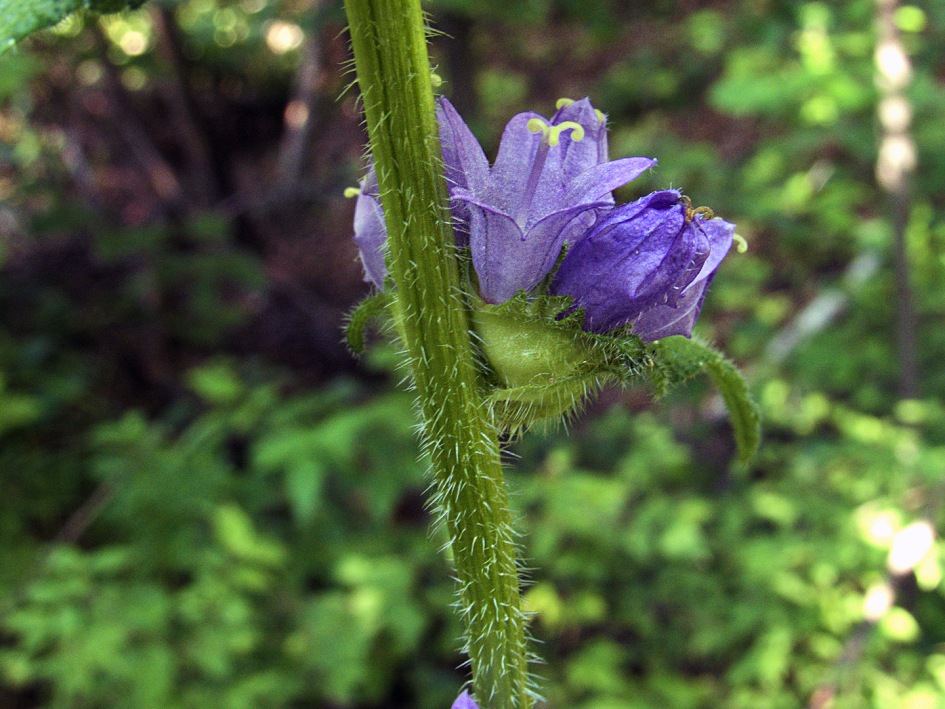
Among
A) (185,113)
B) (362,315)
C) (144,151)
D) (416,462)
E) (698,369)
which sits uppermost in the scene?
(362,315)

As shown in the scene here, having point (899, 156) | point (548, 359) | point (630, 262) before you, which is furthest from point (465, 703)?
point (899, 156)

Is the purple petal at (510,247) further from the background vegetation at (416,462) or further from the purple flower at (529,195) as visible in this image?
the background vegetation at (416,462)

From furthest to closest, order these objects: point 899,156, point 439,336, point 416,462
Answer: point 899,156 → point 416,462 → point 439,336

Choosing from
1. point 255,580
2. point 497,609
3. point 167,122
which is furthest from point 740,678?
point 167,122

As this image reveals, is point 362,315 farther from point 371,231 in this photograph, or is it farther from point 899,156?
point 899,156

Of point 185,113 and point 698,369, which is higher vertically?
point 698,369

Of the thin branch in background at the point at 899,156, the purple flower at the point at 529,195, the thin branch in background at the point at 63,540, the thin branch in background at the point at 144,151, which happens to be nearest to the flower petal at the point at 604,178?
the purple flower at the point at 529,195

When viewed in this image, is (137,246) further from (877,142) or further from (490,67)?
(490,67)
